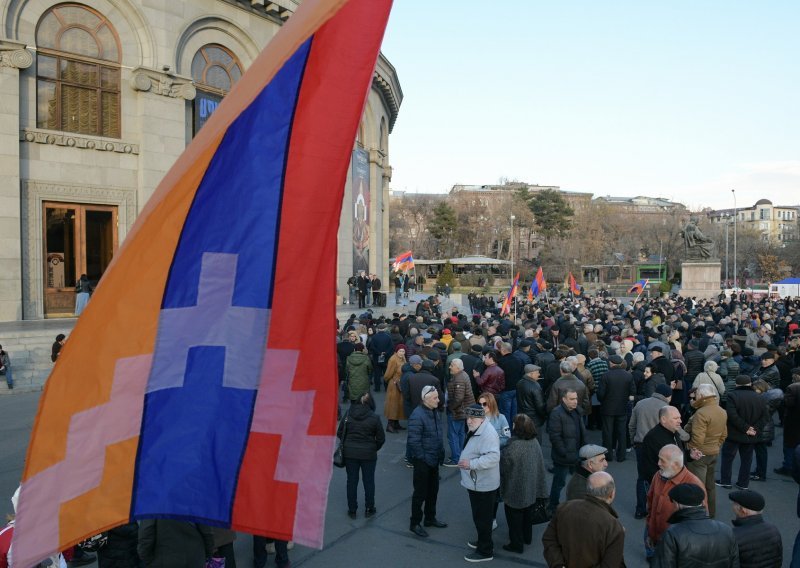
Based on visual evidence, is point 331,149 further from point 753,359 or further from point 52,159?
point 52,159

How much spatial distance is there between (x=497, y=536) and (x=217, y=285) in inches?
218

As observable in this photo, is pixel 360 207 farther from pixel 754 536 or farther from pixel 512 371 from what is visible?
pixel 754 536

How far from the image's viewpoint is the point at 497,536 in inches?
284

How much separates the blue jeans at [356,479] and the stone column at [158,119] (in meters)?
18.2

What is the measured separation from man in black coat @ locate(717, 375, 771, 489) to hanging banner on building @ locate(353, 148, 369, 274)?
26.1 m

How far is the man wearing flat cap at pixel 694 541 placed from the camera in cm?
410

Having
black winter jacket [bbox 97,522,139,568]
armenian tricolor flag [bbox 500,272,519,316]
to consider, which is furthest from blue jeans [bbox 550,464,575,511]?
armenian tricolor flag [bbox 500,272,519,316]

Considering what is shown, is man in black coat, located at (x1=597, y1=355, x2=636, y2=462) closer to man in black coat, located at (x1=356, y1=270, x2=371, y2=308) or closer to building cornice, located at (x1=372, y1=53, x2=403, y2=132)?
man in black coat, located at (x1=356, y1=270, x2=371, y2=308)

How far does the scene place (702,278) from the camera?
44.7 metres

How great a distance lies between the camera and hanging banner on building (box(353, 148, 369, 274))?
33188 millimetres

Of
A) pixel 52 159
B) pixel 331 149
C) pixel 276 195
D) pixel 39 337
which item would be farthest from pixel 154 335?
pixel 52 159

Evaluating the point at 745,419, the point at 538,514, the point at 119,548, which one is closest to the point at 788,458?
the point at 745,419

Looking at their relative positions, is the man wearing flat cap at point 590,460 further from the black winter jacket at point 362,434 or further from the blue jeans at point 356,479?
the blue jeans at point 356,479

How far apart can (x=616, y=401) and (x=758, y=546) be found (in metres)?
5.16
